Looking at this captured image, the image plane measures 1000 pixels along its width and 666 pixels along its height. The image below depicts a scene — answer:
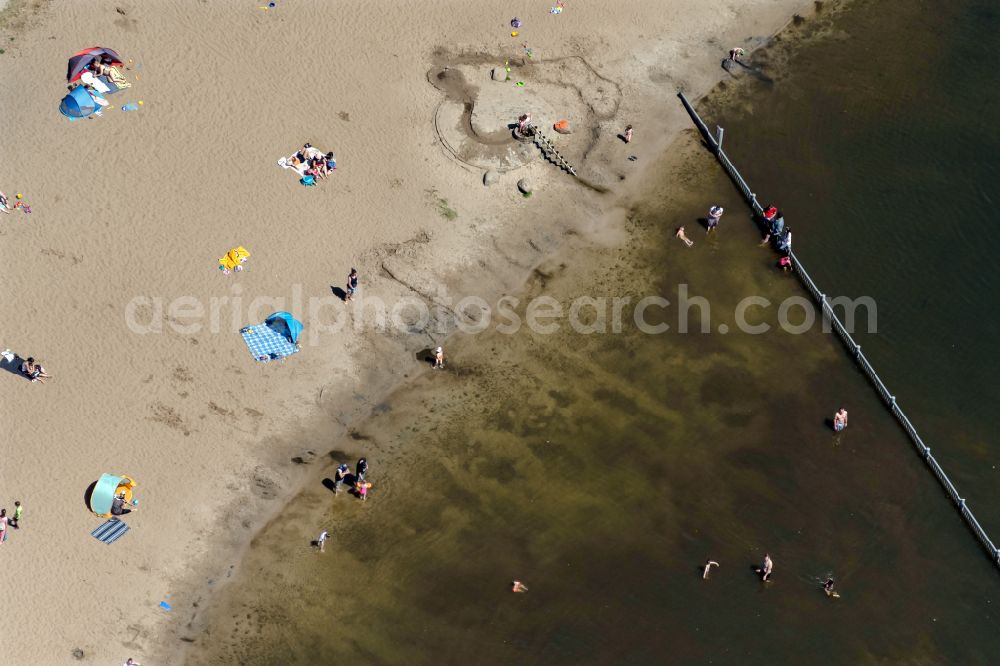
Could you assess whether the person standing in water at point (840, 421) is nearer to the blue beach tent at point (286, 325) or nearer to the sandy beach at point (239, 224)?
the sandy beach at point (239, 224)

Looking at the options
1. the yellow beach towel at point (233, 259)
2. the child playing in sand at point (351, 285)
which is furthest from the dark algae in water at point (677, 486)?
the yellow beach towel at point (233, 259)

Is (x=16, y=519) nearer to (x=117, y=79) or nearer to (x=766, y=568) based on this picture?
(x=117, y=79)

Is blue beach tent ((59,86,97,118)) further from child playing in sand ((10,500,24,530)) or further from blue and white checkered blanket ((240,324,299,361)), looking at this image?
child playing in sand ((10,500,24,530))

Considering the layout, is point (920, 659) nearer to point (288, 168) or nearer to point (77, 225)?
point (288, 168)

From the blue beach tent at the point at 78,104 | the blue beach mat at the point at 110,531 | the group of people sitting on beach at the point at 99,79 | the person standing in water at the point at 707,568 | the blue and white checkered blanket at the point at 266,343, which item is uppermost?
the group of people sitting on beach at the point at 99,79

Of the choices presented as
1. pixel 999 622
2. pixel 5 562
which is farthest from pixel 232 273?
pixel 999 622

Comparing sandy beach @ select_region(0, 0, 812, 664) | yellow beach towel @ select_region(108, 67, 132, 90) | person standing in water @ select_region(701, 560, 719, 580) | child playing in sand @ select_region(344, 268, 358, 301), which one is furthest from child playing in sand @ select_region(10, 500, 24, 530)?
person standing in water @ select_region(701, 560, 719, 580)
